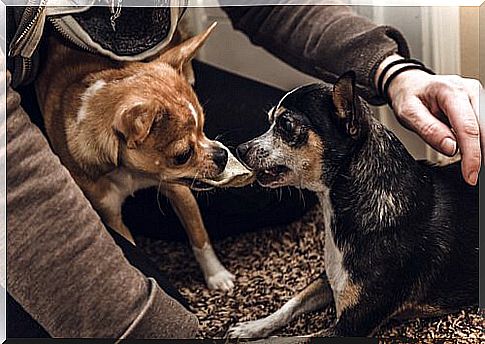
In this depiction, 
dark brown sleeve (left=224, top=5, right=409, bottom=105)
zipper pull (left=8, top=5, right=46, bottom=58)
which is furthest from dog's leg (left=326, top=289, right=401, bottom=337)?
zipper pull (left=8, top=5, right=46, bottom=58)

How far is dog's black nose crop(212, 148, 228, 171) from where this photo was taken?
3.69ft

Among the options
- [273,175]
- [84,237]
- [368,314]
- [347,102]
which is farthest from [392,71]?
[84,237]

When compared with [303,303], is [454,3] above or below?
above

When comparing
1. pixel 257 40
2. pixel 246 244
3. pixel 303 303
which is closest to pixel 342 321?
pixel 303 303

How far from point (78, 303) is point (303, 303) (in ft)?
1.01

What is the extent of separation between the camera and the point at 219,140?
3.69ft

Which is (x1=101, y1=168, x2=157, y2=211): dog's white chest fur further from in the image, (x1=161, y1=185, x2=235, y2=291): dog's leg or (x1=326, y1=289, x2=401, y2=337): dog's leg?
(x1=326, y1=289, x2=401, y2=337): dog's leg

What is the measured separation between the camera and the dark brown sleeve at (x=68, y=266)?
1.14 meters

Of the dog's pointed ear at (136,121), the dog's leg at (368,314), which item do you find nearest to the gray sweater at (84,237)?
the dog's pointed ear at (136,121)

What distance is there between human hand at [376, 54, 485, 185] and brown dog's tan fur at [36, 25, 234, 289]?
258 mm

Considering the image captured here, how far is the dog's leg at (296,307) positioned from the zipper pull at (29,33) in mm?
483

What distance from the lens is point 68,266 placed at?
3.78 feet

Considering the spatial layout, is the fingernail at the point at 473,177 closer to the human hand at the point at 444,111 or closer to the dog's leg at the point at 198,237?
the human hand at the point at 444,111

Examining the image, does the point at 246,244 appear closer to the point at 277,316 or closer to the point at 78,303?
the point at 277,316
